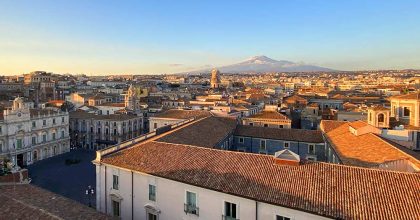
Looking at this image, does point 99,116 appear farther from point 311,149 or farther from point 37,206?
point 37,206

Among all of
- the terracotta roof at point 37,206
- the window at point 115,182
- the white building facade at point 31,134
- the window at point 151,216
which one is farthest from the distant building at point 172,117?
the terracotta roof at point 37,206

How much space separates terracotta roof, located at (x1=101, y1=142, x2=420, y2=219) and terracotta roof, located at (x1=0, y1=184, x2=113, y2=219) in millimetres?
5184

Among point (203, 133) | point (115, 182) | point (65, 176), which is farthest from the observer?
point (65, 176)

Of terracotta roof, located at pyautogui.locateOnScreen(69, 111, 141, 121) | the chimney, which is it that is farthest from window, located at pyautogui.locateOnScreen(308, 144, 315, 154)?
terracotta roof, located at pyautogui.locateOnScreen(69, 111, 141, 121)

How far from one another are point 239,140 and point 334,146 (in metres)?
12.3

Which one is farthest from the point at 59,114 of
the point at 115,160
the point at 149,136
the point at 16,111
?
the point at 115,160

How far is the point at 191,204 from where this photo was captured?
730 inches

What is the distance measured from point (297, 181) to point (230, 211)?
3.46 metres

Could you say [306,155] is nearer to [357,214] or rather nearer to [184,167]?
[184,167]

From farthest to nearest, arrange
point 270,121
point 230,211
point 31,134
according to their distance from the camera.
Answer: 1. point 31,134
2. point 270,121
3. point 230,211

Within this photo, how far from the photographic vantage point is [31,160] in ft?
155

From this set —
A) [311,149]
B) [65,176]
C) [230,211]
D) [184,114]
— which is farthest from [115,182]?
[184,114]

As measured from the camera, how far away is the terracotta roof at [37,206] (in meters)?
13.7

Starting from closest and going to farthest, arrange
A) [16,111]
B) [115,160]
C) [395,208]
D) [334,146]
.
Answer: [395,208]
[115,160]
[334,146]
[16,111]
